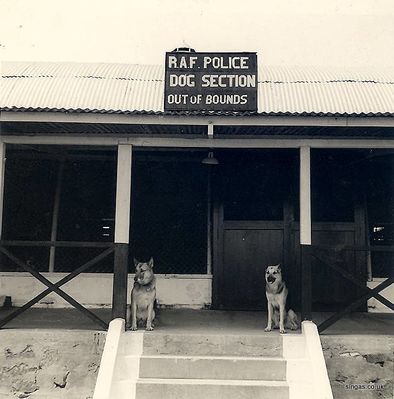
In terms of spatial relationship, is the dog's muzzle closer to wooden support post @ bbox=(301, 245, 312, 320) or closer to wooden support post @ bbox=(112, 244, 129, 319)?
wooden support post @ bbox=(301, 245, 312, 320)

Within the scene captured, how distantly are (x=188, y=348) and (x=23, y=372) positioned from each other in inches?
81.5

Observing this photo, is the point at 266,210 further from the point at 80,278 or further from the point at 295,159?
the point at 80,278

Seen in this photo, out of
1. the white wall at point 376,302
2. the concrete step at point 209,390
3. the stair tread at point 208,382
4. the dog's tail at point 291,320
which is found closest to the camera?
the concrete step at point 209,390

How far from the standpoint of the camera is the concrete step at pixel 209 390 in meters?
5.77

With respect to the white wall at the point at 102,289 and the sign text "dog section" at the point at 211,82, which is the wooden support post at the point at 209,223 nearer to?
the white wall at the point at 102,289

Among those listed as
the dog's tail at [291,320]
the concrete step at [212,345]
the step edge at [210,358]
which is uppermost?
the dog's tail at [291,320]

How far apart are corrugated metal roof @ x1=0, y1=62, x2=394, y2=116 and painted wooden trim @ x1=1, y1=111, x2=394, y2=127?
0.29 ft

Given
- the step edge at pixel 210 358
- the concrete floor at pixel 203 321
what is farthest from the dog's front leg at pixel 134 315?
the step edge at pixel 210 358

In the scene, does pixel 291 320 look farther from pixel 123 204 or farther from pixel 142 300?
pixel 123 204

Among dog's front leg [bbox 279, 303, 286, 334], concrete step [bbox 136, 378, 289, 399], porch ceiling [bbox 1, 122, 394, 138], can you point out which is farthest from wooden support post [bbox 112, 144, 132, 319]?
dog's front leg [bbox 279, 303, 286, 334]

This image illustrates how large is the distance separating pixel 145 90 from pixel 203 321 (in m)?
3.47

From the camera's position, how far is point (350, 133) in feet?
23.2

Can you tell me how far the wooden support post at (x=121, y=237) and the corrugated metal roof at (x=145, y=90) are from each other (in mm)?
847

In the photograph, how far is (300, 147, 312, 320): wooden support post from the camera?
6871mm
